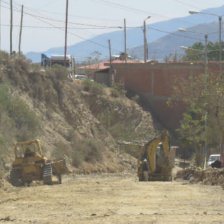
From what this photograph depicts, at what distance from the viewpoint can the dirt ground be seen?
14.7 m

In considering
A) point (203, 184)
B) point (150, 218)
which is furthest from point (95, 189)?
point (150, 218)

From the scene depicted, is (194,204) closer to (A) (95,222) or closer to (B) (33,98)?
(A) (95,222)

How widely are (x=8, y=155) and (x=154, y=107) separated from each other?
26145mm

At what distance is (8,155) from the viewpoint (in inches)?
1353

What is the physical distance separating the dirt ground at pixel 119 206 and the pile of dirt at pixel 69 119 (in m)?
13.1

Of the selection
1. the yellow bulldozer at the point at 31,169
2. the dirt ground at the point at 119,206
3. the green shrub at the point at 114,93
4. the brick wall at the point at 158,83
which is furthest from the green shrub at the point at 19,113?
the brick wall at the point at 158,83

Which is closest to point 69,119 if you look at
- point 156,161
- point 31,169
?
point 156,161

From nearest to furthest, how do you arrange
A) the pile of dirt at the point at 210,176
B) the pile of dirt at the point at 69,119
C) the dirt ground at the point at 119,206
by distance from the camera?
Result: the dirt ground at the point at 119,206
the pile of dirt at the point at 210,176
the pile of dirt at the point at 69,119

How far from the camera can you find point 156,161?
3094 centimetres

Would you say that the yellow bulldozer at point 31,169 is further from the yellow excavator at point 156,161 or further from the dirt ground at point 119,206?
the dirt ground at point 119,206

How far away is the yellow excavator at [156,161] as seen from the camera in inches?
1184

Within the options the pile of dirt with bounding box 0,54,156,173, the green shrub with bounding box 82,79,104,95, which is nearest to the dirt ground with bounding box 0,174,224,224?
the pile of dirt with bounding box 0,54,156,173

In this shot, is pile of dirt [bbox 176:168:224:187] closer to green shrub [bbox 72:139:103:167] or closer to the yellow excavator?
the yellow excavator

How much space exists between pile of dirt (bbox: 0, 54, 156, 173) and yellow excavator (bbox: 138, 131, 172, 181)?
26.0ft
